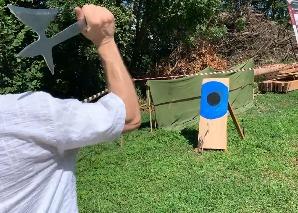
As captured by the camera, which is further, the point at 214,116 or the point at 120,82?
the point at 214,116

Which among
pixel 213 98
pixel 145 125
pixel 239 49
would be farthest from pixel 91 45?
pixel 239 49

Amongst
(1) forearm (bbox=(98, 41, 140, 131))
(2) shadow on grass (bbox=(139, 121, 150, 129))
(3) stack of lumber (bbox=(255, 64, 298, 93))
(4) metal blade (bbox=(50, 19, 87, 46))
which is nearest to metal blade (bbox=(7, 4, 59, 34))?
(4) metal blade (bbox=(50, 19, 87, 46))

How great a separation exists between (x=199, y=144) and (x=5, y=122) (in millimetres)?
6491

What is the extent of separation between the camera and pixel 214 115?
7.64 m

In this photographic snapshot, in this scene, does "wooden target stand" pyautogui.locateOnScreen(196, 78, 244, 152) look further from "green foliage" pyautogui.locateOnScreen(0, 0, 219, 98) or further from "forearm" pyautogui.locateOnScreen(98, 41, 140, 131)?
"forearm" pyautogui.locateOnScreen(98, 41, 140, 131)

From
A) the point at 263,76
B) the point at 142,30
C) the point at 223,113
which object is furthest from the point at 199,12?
the point at 223,113

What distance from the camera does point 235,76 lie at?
10.9 metres

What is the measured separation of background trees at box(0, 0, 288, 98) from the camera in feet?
31.5

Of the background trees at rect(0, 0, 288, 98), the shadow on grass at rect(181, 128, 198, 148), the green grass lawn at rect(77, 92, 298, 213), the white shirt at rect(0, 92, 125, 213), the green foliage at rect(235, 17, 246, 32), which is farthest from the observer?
A: the green foliage at rect(235, 17, 246, 32)

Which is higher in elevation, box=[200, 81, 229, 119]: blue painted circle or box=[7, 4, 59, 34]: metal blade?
box=[7, 4, 59, 34]: metal blade

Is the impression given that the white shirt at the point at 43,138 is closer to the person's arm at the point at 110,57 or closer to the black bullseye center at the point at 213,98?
the person's arm at the point at 110,57

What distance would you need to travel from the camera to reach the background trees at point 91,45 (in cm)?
961

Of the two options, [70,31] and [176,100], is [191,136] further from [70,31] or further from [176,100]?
[70,31]

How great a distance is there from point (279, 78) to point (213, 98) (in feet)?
21.9
